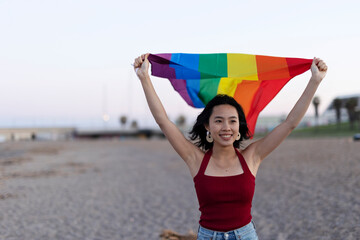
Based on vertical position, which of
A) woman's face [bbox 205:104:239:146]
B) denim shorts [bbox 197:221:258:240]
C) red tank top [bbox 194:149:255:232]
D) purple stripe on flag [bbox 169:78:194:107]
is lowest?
denim shorts [bbox 197:221:258:240]

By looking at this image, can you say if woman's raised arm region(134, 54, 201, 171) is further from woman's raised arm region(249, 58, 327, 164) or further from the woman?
woman's raised arm region(249, 58, 327, 164)

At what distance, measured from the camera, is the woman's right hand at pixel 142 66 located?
2.90m

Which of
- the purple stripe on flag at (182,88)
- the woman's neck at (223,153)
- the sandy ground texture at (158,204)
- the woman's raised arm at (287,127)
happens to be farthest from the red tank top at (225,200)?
the sandy ground texture at (158,204)

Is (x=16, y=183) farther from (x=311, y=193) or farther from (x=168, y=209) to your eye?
(x=311, y=193)

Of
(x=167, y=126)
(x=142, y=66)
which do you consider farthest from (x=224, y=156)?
(x=142, y=66)

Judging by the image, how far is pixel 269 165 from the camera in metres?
17.4

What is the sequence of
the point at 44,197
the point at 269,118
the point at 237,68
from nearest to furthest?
the point at 237,68
the point at 44,197
the point at 269,118

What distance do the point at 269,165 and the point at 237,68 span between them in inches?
583

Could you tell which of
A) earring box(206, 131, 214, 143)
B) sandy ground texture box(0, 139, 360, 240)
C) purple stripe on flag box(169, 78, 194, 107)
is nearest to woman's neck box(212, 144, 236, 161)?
earring box(206, 131, 214, 143)

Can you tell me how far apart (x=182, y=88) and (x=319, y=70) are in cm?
145

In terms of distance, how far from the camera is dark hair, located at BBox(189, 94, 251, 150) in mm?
2736

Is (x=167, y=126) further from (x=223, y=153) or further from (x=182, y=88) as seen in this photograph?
(x=182, y=88)

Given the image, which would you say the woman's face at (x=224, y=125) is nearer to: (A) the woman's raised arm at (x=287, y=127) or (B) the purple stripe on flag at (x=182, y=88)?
(A) the woman's raised arm at (x=287, y=127)

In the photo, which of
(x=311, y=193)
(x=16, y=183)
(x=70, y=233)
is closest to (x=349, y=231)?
(x=311, y=193)
